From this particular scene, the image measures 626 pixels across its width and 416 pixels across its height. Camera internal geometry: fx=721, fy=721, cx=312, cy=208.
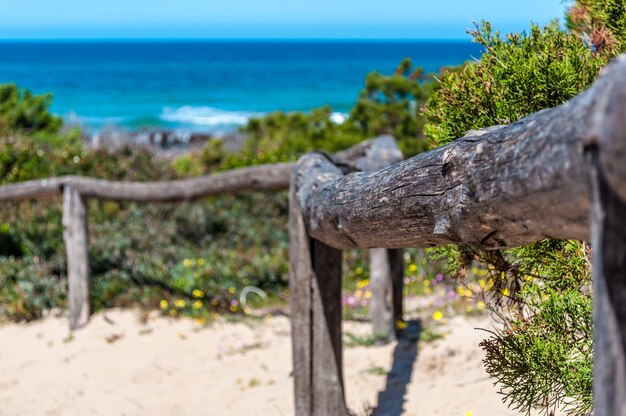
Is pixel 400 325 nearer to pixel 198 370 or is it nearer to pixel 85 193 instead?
pixel 198 370

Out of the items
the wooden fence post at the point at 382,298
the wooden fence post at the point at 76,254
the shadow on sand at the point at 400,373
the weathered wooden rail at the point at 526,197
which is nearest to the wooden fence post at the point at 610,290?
the weathered wooden rail at the point at 526,197

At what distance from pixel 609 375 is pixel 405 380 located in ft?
9.96

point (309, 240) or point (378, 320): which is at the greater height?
point (309, 240)

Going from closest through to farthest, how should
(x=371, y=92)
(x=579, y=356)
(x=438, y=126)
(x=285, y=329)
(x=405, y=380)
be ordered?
(x=579, y=356) < (x=438, y=126) < (x=405, y=380) < (x=285, y=329) < (x=371, y=92)

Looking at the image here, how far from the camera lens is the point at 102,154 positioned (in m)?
8.13

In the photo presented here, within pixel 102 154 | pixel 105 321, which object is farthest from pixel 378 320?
pixel 102 154

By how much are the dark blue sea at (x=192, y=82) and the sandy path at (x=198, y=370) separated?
22.4 meters

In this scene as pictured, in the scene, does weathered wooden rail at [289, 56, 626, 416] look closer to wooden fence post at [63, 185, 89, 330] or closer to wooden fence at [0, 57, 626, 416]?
wooden fence at [0, 57, 626, 416]

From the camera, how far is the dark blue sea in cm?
3719

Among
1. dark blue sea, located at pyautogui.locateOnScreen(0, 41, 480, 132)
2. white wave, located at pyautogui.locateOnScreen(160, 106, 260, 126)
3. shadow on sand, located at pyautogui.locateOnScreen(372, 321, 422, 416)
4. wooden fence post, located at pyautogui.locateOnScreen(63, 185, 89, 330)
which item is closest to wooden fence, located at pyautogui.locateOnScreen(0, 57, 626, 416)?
shadow on sand, located at pyautogui.locateOnScreen(372, 321, 422, 416)

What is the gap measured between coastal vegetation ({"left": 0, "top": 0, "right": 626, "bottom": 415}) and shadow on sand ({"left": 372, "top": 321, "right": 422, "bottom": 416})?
318mm

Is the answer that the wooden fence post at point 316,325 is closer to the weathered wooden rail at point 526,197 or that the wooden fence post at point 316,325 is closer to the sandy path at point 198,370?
the weathered wooden rail at point 526,197

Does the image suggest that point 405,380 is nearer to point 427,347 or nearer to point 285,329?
point 427,347

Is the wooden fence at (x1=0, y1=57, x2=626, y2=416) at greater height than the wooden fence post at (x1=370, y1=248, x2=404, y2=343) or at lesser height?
greater
